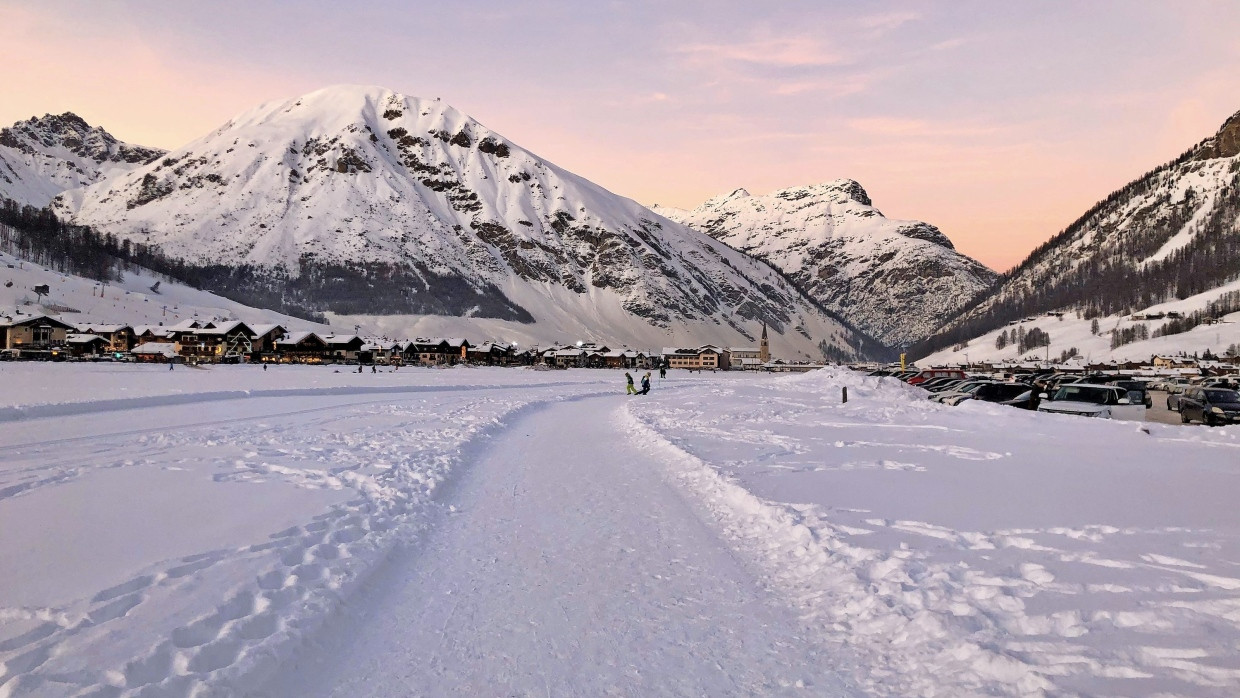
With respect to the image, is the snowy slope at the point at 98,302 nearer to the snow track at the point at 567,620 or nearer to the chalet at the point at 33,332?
the chalet at the point at 33,332

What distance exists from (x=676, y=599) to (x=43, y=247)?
237 metres

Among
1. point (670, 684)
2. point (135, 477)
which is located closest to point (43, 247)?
point (135, 477)

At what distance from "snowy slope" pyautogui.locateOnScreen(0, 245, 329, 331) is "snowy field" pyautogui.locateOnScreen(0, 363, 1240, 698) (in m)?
136

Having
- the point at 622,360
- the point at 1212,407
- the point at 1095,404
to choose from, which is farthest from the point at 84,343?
the point at 1212,407

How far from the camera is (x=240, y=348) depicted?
125 m

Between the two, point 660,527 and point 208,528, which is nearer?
point 208,528

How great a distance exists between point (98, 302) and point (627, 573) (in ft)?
589

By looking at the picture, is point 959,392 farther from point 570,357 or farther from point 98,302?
point 98,302

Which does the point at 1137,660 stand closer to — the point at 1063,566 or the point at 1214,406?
the point at 1063,566

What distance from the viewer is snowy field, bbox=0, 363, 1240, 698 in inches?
193

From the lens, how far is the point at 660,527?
9.42 meters

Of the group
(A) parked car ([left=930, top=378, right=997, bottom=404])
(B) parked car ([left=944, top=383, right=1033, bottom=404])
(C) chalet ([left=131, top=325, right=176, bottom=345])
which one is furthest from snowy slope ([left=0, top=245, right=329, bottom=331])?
(B) parked car ([left=944, top=383, right=1033, bottom=404])

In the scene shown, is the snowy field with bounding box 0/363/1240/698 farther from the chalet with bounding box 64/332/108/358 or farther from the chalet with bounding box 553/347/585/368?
the chalet with bounding box 553/347/585/368

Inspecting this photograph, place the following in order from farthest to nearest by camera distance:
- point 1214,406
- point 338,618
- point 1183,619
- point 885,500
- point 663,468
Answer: point 1214,406 < point 663,468 < point 885,500 < point 338,618 < point 1183,619
